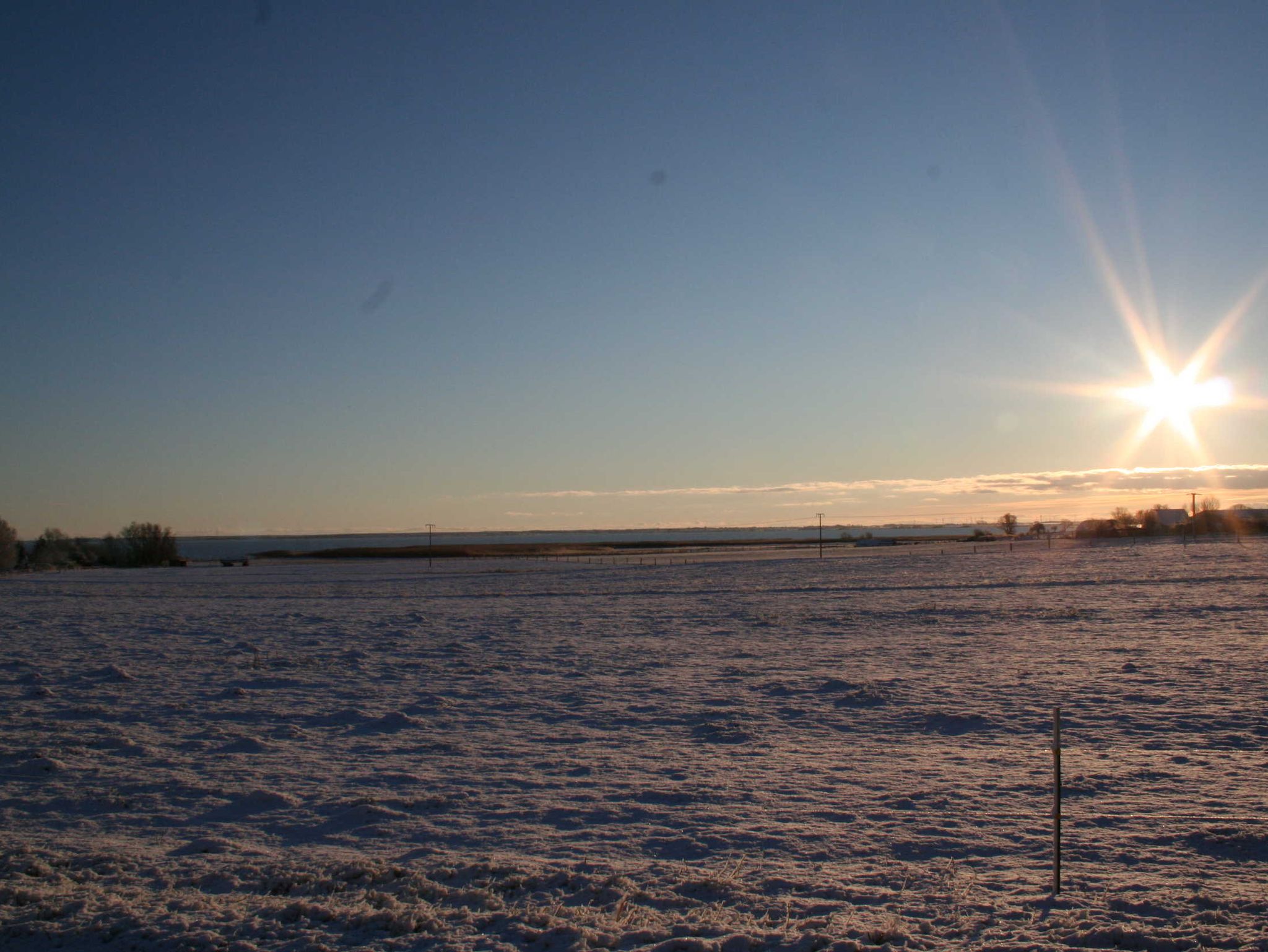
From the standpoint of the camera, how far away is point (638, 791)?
Answer: 9453 millimetres

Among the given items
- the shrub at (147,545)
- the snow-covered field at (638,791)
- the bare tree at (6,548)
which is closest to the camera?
the snow-covered field at (638,791)

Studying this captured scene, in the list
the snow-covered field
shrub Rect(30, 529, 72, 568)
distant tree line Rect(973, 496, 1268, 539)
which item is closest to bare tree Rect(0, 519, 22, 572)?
shrub Rect(30, 529, 72, 568)

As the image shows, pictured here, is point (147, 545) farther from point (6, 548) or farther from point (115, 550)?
point (6, 548)

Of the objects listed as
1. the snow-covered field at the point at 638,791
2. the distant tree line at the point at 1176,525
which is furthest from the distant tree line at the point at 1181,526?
the snow-covered field at the point at 638,791

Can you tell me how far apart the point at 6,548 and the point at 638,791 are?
85996mm

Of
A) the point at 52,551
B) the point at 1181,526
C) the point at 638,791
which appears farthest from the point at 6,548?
the point at 1181,526

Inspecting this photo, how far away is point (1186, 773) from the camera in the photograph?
31.6 feet

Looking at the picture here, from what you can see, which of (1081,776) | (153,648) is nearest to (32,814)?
(1081,776)

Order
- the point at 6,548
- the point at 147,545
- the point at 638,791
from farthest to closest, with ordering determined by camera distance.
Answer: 1. the point at 147,545
2. the point at 6,548
3. the point at 638,791

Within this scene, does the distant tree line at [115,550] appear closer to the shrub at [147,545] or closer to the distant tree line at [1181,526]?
the shrub at [147,545]

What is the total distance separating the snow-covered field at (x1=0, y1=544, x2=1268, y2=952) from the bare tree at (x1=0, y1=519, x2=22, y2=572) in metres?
65.8

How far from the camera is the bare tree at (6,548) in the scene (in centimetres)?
7594

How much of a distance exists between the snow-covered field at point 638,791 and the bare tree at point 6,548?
65812 mm

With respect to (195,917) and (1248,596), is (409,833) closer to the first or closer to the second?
(195,917)
